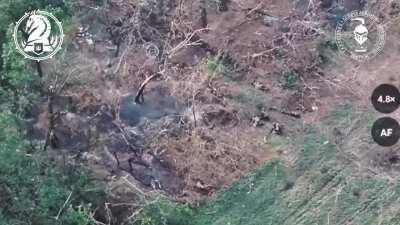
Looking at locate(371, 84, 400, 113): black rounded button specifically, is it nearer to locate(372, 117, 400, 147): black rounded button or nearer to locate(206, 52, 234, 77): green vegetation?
locate(372, 117, 400, 147): black rounded button

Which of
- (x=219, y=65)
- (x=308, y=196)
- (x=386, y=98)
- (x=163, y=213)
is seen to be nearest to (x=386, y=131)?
(x=386, y=98)

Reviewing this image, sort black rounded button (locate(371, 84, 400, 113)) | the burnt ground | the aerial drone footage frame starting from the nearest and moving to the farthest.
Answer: the aerial drone footage frame → the burnt ground → black rounded button (locate(371, 84, 400, 113))

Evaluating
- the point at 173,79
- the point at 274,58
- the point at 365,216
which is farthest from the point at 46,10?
the point at 365,216

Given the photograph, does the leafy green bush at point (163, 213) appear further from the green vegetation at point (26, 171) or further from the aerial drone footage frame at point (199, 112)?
the green vegetation at point (26, 171)

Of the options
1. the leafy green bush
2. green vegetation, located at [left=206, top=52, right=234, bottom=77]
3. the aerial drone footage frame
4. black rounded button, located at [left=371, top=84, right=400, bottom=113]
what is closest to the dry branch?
the aerial drone footage frame

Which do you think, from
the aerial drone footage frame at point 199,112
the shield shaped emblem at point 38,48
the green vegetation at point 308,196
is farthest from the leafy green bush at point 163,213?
the shield shaped emblem at point 38,48

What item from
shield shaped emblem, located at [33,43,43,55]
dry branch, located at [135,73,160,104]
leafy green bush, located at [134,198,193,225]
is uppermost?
shield shaped emblem, located at [33,43,43,55]

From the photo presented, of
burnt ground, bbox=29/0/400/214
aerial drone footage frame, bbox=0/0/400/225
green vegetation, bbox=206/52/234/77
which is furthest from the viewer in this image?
green vegetation, bbox=206/52/234/77
